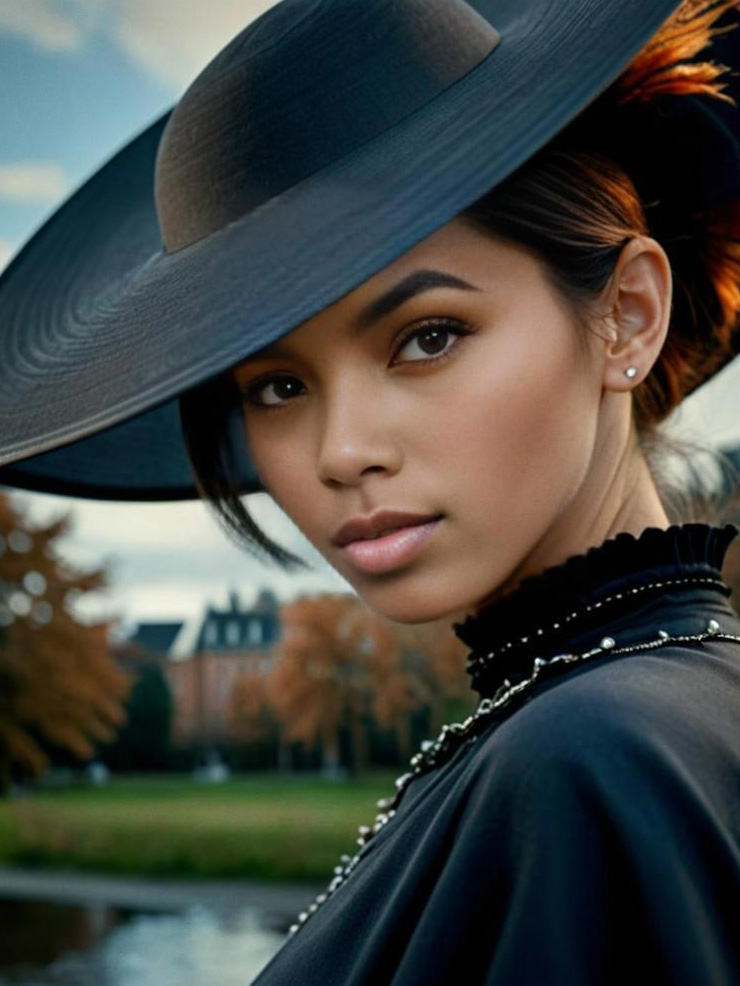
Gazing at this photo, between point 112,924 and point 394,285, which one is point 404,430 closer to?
point 394,285

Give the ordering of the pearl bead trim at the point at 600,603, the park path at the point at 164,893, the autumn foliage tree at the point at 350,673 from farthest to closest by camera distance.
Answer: the autumn foliage tree at the point at 350,673
the park path at the point at 164,893
the pearl bead trim at the point at 600,603

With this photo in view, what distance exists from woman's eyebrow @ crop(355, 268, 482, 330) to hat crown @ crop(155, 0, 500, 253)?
0.17 meters

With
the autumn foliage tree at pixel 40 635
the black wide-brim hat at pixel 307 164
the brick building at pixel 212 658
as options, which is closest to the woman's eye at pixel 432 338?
the black wide-brim hat at pixel 307 164

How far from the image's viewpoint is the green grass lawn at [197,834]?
18.9 meters

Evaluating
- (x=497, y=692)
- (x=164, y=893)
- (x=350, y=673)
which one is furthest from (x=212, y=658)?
(x=497, y=692)

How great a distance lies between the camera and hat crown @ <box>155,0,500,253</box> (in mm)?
1507

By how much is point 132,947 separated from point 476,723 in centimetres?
1185

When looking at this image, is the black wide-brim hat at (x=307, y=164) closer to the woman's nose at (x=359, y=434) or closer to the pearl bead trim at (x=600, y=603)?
the woman's nose at (x=359, y=434)

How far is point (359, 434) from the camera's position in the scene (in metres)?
1.45

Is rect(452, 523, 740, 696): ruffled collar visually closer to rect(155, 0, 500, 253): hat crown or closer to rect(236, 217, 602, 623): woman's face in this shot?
rect(236, 217, 602, 623): woman's face

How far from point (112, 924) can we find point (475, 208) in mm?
13997

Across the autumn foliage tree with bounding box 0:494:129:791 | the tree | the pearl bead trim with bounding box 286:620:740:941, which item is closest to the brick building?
the tree

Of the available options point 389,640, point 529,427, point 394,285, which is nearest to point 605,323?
point 529,427

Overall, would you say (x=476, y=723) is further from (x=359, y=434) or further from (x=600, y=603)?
(x=359, y=434)
